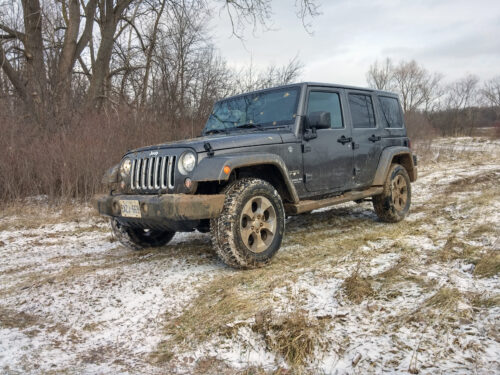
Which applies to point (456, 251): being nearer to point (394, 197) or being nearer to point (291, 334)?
point (394, 197)

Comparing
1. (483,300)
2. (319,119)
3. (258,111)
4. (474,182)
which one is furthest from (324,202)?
(474,182)

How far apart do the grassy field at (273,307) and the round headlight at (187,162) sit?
96 centimetres

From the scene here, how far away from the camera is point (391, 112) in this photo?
19.4 ft

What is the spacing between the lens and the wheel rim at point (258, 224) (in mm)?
3561

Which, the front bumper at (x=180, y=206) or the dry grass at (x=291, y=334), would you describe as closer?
the dry grass at (x=291, y=334)

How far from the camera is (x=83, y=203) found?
27.5ft

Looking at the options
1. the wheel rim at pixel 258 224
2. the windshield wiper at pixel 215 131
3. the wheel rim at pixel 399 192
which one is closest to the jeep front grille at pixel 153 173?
the wheel rim at pixel 258 224

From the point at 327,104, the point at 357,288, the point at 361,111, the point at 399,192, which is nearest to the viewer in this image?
the point at 357,288

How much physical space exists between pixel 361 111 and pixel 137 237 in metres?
3.30

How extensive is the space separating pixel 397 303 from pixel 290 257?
1505 mm

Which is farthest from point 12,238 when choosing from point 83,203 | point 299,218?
point 299,218

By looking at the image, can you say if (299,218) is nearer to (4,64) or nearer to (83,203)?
(83,203)

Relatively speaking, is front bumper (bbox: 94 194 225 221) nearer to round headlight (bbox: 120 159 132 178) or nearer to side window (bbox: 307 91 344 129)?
round headlight (bbox: 120 159 132 178)

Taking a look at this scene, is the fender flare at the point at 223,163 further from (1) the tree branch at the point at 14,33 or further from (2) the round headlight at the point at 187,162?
(1) the tree branch at the point at 14,33
